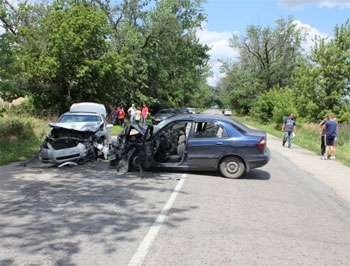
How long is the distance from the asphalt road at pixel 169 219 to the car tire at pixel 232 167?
302mm

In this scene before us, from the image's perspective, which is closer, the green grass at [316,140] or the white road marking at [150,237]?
the white road marking at [150,237]

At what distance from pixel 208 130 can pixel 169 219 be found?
4.27 meters

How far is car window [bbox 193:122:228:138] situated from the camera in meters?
9.80

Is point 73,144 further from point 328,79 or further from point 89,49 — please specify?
point 328,79

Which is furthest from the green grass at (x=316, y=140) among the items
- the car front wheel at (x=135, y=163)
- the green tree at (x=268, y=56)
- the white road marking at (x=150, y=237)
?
the green tree at (x=268, y=56)

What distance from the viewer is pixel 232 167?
9.74 m

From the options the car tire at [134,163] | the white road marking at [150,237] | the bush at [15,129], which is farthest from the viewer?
the bush at [15,129]

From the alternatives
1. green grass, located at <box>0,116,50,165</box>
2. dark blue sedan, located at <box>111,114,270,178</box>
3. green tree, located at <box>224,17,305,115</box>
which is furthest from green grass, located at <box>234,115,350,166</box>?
green tree, located at <box>224,17,305,115</box>

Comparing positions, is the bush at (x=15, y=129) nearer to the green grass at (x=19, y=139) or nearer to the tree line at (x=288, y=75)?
the green grass at (x=19, y=139)

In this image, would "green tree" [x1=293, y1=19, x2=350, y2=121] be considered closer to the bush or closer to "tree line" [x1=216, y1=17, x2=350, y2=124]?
"tree line" [x1=216, y1=17, x2=350, y2=124]

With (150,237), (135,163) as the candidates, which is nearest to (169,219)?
(150,237)

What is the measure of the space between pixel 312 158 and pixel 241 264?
11821 mm

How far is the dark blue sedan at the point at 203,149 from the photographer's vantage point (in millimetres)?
9602

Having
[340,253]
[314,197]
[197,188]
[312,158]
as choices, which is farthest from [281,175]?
[340,253]
